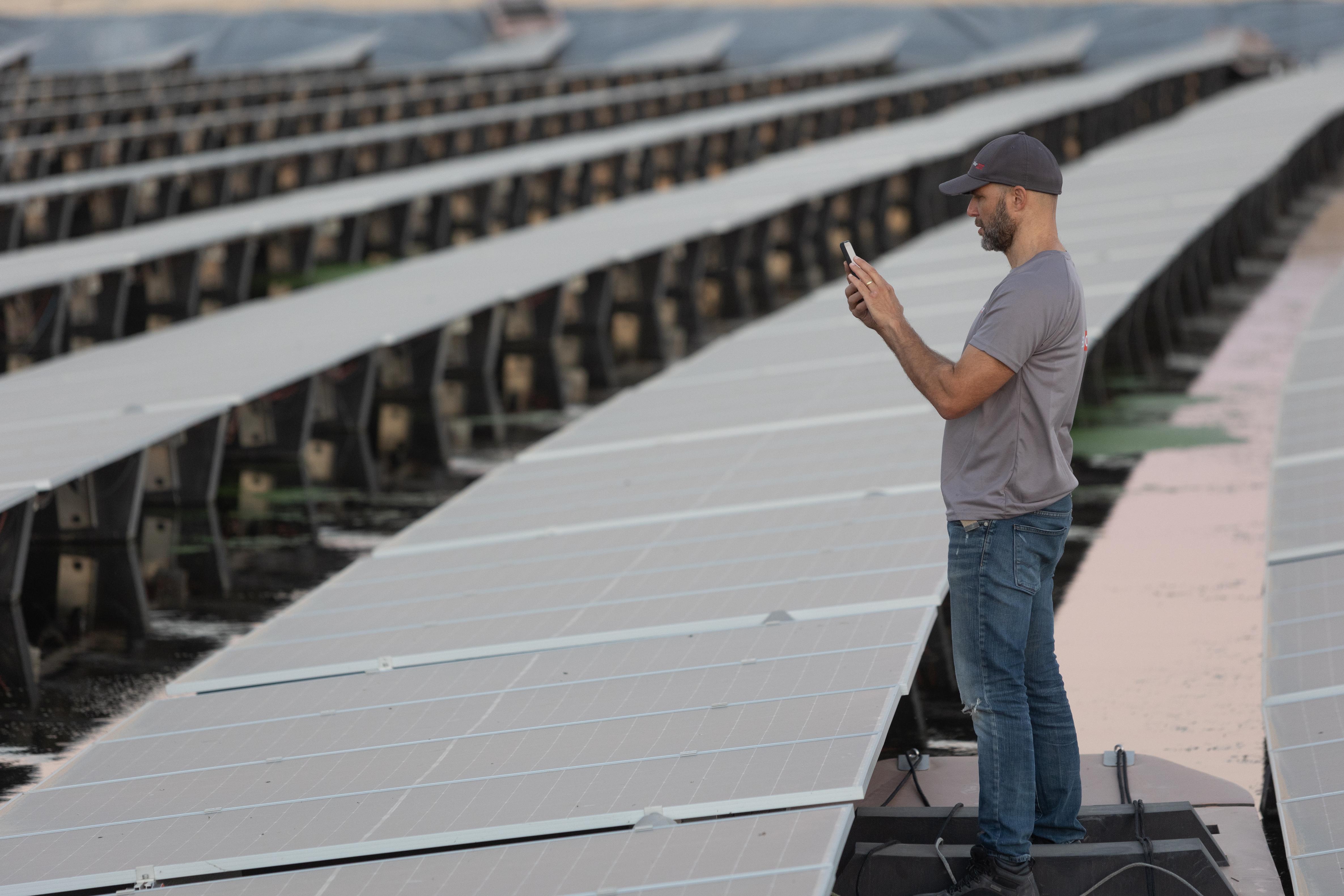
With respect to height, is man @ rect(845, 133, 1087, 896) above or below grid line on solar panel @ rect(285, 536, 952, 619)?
above

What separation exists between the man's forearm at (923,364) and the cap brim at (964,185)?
0.28 m

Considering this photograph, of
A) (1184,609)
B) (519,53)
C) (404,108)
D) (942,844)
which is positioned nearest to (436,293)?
(1184,609)

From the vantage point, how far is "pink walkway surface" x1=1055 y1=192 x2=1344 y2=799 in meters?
4.57

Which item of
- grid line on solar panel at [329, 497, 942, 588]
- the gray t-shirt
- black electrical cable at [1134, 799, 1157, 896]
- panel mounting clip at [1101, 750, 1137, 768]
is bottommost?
panel mounting clip at [1101, 750, 1137, 768]

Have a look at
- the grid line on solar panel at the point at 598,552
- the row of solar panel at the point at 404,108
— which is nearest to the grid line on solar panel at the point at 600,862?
the grid line on solar panel at the point at 598,552

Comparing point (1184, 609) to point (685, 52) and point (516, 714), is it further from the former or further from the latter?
point (685, 52)

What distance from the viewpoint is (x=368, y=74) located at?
31281 millimetres

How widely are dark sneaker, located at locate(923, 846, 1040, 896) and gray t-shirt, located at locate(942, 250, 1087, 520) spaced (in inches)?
26.6

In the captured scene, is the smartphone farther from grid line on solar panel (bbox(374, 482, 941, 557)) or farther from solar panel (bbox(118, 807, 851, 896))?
grid line on solar panel (bbox(374, 482, 941, 557))

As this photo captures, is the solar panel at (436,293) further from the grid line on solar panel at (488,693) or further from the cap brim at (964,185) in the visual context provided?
the cap brim at (964,185)

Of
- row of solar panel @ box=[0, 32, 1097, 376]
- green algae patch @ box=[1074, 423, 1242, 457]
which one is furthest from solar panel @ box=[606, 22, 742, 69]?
green algae patch @ box=[1074, 423, 1242, 457]

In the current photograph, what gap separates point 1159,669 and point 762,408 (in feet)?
6.38

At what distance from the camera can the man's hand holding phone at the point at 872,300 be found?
2928 millimetres

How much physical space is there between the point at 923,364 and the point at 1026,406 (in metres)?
0.23
